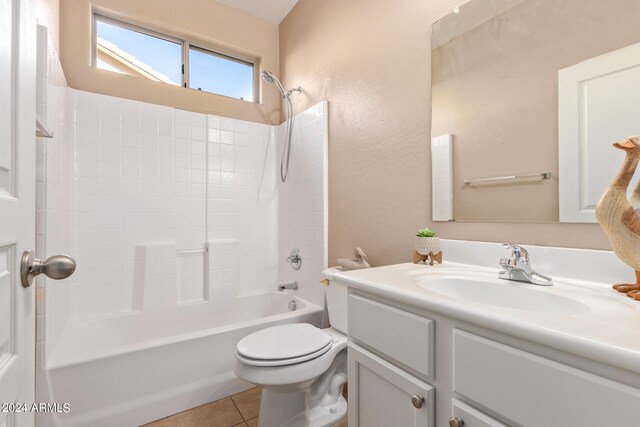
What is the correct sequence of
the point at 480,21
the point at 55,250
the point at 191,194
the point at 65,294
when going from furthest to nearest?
the point at 191,194 < the point at 65,294 < the point at 55,250 < the point at 480,21

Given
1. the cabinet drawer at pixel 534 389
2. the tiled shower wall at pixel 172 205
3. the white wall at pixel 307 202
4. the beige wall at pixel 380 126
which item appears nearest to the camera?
the cabinet drawer at pixel 534 389

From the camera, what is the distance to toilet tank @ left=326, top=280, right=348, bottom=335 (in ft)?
5.20

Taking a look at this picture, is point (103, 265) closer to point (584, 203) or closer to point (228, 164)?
point (228, 164)

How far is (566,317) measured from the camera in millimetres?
547

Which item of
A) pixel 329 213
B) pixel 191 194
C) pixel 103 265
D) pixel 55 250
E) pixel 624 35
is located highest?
pixel 624 35

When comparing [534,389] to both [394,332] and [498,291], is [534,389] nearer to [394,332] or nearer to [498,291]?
[394,332]

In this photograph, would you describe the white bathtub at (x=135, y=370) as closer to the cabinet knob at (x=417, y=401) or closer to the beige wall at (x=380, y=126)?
the beige wall at (x=380, y=126)

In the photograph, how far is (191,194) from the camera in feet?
7.54

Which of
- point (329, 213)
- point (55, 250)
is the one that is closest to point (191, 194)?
point (55, 250)

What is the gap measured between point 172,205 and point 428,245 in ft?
6.08

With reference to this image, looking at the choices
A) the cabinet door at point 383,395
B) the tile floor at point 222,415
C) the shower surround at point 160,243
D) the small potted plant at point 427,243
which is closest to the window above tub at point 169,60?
the shower surround at point 160,243

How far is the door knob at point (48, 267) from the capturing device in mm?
536

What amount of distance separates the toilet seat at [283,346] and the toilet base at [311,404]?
7.4 inches

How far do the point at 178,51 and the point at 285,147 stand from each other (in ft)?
3.74
